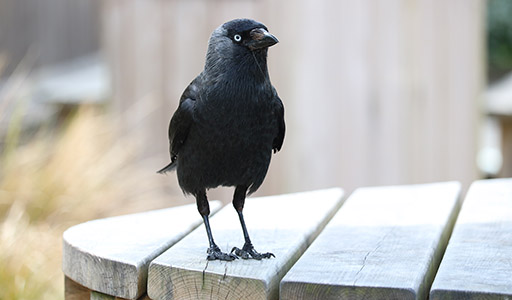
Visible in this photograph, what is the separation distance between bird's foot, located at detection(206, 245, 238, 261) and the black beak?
589mm

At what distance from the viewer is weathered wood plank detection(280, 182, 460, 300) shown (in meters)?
1.75

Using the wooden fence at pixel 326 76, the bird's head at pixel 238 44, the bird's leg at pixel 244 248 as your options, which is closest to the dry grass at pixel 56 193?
the wooden fence at pixel 326 76

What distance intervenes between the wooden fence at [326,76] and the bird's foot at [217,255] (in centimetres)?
307

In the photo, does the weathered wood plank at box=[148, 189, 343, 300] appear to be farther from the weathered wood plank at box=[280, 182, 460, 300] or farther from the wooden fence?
the wooden fence

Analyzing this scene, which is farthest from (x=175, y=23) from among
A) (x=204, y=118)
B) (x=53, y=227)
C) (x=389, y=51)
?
(x=204, y=118)

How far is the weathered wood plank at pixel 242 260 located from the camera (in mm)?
1878

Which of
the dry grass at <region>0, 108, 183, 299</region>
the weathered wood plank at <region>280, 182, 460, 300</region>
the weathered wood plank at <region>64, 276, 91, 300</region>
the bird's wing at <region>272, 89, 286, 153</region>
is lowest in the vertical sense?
the dry grass at <region>0, 108, 183, 299</region>

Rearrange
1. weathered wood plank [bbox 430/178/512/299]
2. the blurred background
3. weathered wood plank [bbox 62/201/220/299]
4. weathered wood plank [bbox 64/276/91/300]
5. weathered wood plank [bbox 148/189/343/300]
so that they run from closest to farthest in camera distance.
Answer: weathered wood plank [bbox 430/178/512/299] → weathered wood plank [bbox 148/189/343/300] → weathered wood plank [bbox 62/201/220/299] → weathered wood plank [bbox 64/276/91/300] → the blurred background

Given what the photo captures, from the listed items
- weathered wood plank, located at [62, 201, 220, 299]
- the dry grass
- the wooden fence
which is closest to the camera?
weathered wood plank, located at [62, 201, 220, 299]

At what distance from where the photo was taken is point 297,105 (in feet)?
16.8

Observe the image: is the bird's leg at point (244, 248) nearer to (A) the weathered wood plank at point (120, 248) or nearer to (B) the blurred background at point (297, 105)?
(A) the weathered wood plank at point (120, 248)

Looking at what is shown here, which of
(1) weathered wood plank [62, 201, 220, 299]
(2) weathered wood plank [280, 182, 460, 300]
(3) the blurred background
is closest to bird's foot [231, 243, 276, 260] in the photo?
(2) weathered wood plank [280, 182, 460, 300]

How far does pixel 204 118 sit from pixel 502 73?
12.2 m

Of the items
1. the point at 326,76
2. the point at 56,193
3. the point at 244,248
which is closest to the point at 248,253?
the point at 244,248
